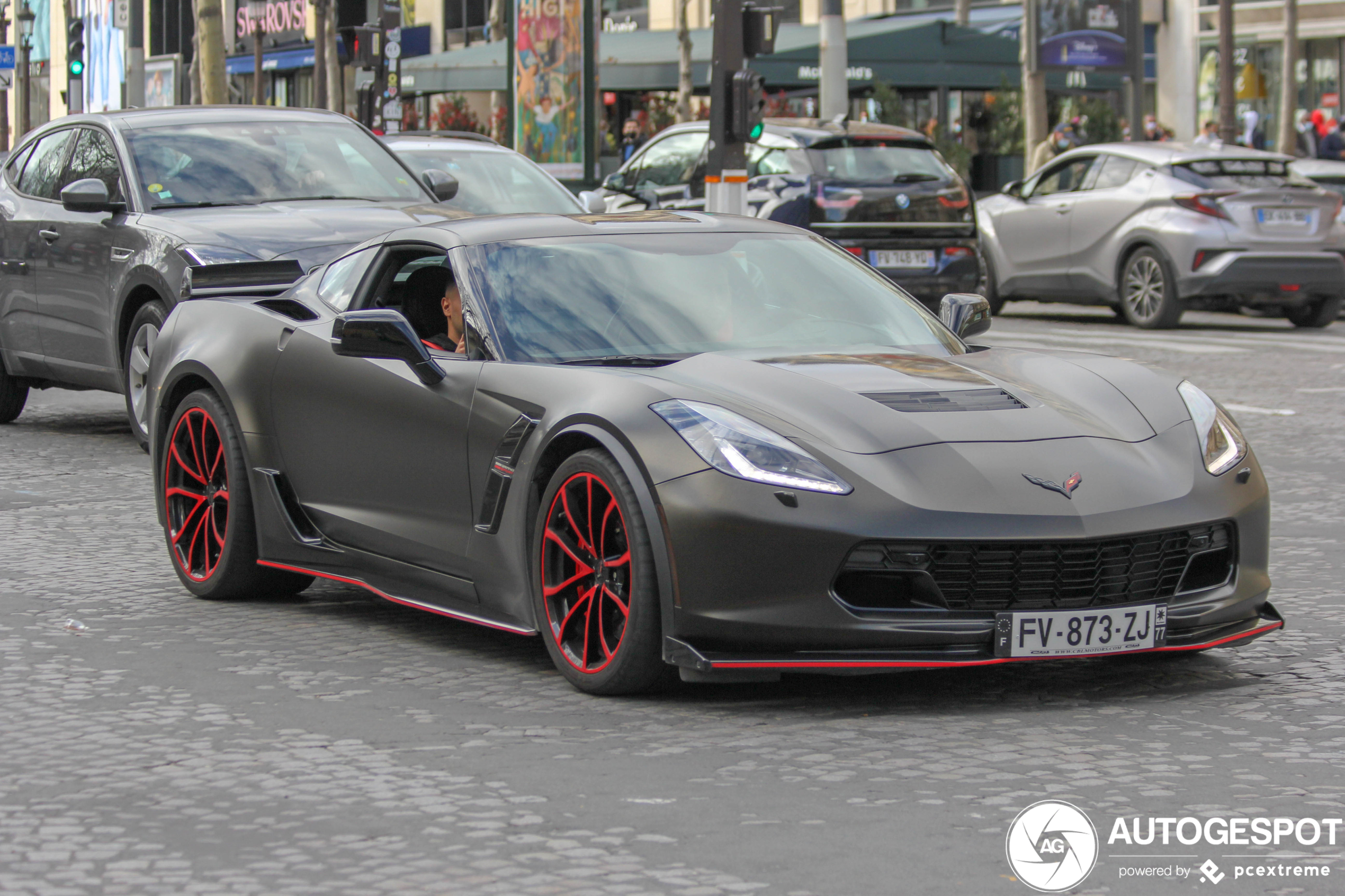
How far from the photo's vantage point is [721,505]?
4852mm

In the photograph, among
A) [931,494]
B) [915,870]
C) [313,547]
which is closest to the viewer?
[915,870]

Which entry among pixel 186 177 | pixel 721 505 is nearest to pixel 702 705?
pixel 721 505

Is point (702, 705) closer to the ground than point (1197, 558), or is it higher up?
closer to the ground

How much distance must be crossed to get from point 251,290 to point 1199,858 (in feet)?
16.0

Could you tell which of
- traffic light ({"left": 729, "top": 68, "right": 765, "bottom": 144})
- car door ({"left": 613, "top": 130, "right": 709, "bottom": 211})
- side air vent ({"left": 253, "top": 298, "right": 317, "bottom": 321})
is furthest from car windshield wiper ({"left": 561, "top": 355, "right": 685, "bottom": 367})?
car door ({"left": 613, "top": 130, "right": 709, "bottom": 211})

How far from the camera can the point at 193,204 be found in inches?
420

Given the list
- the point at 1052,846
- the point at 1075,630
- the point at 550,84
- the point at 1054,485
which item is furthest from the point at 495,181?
the point at 1052,846

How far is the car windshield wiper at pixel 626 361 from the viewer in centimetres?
553

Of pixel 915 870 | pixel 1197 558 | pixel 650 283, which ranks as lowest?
pixel 915 870

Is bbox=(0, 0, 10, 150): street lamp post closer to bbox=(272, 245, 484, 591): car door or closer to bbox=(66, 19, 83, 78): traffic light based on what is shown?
bbox=(66, 19, 83, 78): traffic light

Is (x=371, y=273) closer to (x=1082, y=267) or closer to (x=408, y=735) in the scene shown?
(x=408, y=735)

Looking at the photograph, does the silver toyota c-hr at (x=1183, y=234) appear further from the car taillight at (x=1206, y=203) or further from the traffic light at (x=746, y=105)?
the traffic light at (x=746, y=105)

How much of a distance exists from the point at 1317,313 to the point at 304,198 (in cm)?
1131

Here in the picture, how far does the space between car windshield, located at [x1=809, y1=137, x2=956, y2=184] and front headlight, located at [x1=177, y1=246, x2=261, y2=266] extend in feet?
27.2
